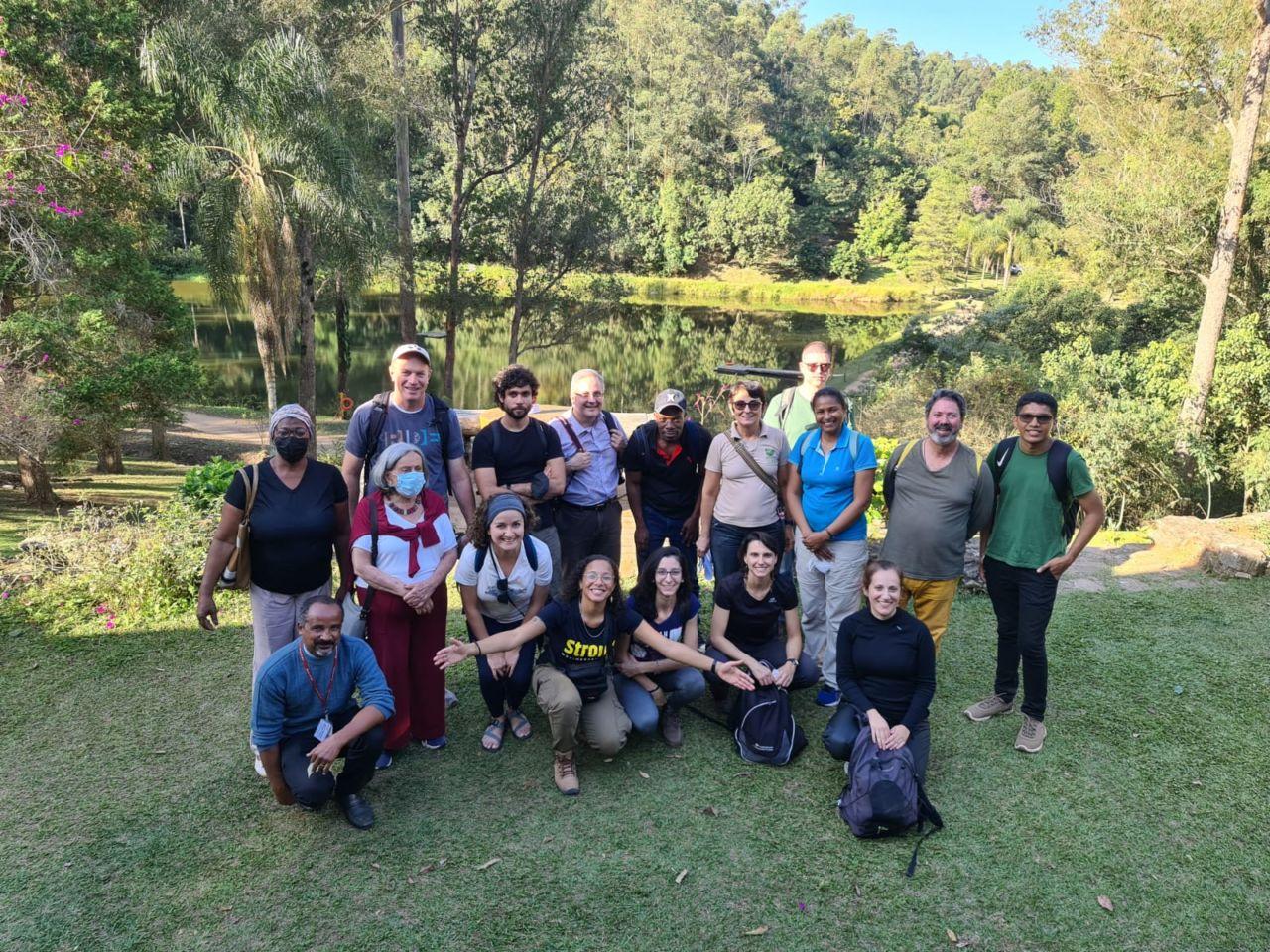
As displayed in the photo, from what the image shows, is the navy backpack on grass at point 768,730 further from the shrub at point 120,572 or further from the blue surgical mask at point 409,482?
the shrub at point 120,572

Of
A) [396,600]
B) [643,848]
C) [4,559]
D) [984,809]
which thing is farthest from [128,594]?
[984,809]

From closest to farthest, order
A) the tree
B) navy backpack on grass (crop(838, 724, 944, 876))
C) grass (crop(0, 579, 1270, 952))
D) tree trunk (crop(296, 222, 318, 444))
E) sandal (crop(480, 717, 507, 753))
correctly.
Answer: grass (crop(0, 579, 1270, 952)) < navy backpack on grass (crop(838, 724, 944, 876)) < sandal (crop(480, 717, 507, 753)) < tree trunk (crop(296, 222, 318, 444)) < the tree

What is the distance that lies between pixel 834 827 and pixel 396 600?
2.06 meters

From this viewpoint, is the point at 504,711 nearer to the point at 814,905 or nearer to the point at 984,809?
the point at 814,905

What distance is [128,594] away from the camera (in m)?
5.46

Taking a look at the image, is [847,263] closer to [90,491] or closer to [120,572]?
[90,491]

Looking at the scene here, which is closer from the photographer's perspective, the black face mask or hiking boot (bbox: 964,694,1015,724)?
the black face mask

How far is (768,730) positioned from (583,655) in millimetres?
923

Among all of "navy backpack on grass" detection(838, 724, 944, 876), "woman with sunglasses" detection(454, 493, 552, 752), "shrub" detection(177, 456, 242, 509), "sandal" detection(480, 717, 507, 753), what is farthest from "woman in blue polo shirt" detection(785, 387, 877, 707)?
"shrub" detection(177, 456, 242, 509)

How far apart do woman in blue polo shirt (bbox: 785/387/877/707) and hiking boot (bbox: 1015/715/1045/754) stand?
0.88m

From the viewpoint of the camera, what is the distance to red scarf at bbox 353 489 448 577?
3502 mm

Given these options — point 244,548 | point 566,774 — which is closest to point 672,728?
point 566,774

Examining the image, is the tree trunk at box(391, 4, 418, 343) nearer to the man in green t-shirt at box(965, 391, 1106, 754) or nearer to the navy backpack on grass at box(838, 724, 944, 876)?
the man in green t-shirt at box(965, 391, 1106, 754)

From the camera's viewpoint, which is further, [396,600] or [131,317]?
[131,317]
